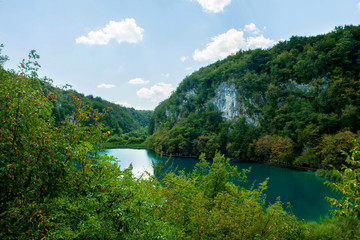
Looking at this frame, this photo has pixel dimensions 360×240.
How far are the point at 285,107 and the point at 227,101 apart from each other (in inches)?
596

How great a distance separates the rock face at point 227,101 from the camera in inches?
1794

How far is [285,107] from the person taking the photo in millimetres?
34719

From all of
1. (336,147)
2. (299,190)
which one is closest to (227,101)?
(336,147)

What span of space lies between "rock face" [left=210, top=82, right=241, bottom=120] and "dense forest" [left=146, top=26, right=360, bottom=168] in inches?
9.3

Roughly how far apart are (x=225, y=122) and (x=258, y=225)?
4099 cm

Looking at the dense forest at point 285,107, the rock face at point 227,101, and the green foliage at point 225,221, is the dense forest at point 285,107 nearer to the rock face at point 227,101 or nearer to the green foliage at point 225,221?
the rock face at point 227,101

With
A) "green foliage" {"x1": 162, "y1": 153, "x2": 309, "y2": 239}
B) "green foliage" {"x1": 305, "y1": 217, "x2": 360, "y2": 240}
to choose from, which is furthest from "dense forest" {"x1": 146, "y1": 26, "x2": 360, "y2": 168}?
"green foliage" {"x1": 305, "y1": 217, "x2": 360, "y2": 240}

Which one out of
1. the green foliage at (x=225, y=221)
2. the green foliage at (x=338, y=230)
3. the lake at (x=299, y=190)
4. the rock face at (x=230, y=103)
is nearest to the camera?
the green foliage at (x=225, y=221)

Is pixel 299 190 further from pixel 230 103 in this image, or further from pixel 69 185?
pixel 230 103

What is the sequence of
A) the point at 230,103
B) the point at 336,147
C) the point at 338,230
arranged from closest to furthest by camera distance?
the point at 338,230 < the point at 336,147 < the point at 230,103

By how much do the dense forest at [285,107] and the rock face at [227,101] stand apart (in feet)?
0.78

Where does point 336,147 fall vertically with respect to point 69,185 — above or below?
below

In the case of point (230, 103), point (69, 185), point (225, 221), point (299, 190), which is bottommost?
point (299, 190)

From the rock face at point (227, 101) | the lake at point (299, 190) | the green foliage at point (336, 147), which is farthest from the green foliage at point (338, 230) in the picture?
the rock face at point (227, 101)
